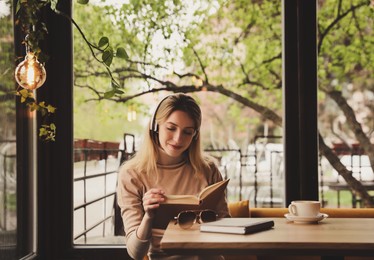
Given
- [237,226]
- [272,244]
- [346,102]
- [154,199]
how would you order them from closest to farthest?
[272,244] < [237,226] < [154,199] < [346,102]

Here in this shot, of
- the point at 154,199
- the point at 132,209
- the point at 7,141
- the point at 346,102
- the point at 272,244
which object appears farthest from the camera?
the point at 346,102

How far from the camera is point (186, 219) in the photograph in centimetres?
194

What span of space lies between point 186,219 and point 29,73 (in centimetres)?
88

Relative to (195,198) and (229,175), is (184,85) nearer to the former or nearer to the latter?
(229,175)

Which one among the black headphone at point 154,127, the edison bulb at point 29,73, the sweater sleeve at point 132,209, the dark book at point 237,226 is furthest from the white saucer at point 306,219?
the edison bulb at point 29,73

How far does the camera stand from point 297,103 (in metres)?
3.34

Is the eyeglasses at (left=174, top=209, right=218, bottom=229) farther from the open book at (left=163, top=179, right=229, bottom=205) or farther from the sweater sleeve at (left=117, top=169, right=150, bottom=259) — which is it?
the sweater sleeve at (left=117, top=169, right=150, bottom=259)

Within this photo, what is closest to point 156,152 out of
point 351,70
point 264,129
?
point 264,129

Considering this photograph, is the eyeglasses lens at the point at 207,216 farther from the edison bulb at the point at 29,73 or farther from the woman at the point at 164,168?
the edison bulb at the point at 29,73

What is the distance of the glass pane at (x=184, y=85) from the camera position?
11.1 ft

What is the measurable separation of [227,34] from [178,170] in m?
1.37

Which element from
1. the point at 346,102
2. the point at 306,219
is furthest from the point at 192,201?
the point at 346,102

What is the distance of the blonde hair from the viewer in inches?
89.5

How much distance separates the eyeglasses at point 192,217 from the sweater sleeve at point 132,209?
0.67 feet
